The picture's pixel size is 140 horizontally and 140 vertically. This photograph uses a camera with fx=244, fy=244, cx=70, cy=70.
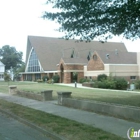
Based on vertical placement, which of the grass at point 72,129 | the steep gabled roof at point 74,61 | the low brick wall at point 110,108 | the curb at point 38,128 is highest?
the steep gabled roof at point 74,61

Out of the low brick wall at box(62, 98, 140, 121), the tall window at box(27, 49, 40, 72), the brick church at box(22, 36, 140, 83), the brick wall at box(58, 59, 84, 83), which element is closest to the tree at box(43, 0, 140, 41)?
the low brick wall at box(62, 98, 140, 121)

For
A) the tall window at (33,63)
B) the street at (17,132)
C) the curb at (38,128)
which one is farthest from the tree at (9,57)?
the street at (17,132)

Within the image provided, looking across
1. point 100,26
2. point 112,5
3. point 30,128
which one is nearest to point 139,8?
point 112,5

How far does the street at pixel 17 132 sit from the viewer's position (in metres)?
7.93

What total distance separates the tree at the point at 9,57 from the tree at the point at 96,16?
10290 cm

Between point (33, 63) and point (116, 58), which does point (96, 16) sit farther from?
point (33, 63)

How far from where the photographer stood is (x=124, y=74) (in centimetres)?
4638

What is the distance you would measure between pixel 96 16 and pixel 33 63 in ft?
187

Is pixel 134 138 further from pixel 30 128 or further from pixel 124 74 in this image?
pixel 124 74

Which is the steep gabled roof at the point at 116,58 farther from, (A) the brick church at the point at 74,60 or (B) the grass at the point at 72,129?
(B) the grass at the point at 72,129

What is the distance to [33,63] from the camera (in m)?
67.9

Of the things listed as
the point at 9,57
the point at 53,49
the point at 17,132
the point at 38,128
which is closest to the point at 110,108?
the point at 38,128

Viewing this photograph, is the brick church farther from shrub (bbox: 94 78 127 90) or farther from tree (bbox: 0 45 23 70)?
tree (bbox: 0 45 23 70)

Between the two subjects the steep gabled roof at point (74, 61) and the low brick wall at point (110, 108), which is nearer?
the low brick wall at point (110, 108)
